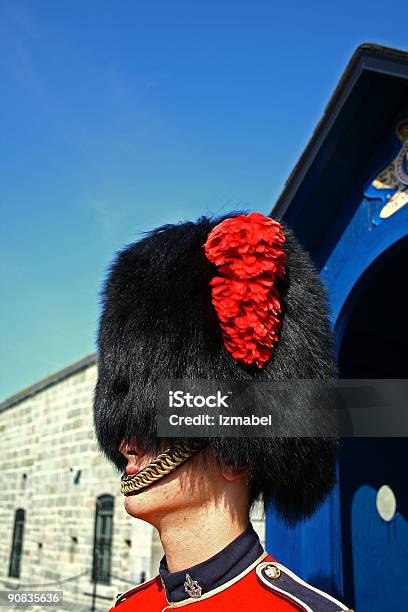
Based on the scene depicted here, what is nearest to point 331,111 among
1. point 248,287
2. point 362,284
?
point 362,284

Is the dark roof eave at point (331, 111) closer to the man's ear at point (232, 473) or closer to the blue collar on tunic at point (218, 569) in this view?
the man's ear at point (232, 473)

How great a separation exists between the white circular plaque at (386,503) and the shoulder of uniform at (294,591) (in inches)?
92.0

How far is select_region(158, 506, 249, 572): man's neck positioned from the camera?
6.66 feet

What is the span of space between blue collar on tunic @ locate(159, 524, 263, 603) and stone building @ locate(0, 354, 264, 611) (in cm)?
427

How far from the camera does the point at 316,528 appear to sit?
3811mm

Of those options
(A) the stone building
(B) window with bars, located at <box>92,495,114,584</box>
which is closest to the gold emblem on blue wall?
(A) the stone building

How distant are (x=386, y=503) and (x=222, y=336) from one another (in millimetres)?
2582

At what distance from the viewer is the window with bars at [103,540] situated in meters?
8.91

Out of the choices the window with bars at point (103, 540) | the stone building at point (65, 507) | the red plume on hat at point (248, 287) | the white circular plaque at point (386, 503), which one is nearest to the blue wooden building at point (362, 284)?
the white circular plaque at point (386, 503)

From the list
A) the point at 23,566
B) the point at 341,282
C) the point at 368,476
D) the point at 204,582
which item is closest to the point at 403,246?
the point at 341,282

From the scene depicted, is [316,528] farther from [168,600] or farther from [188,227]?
[188,227]

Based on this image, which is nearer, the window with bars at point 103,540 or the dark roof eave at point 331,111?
the dark roof eave at point 331,111

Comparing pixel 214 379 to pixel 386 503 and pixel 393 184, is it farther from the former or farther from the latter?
pixel 386 503

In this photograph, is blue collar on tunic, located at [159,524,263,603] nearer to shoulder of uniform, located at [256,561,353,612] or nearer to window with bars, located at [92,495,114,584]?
shoulder of uniform, located at [256,561,353,612]
